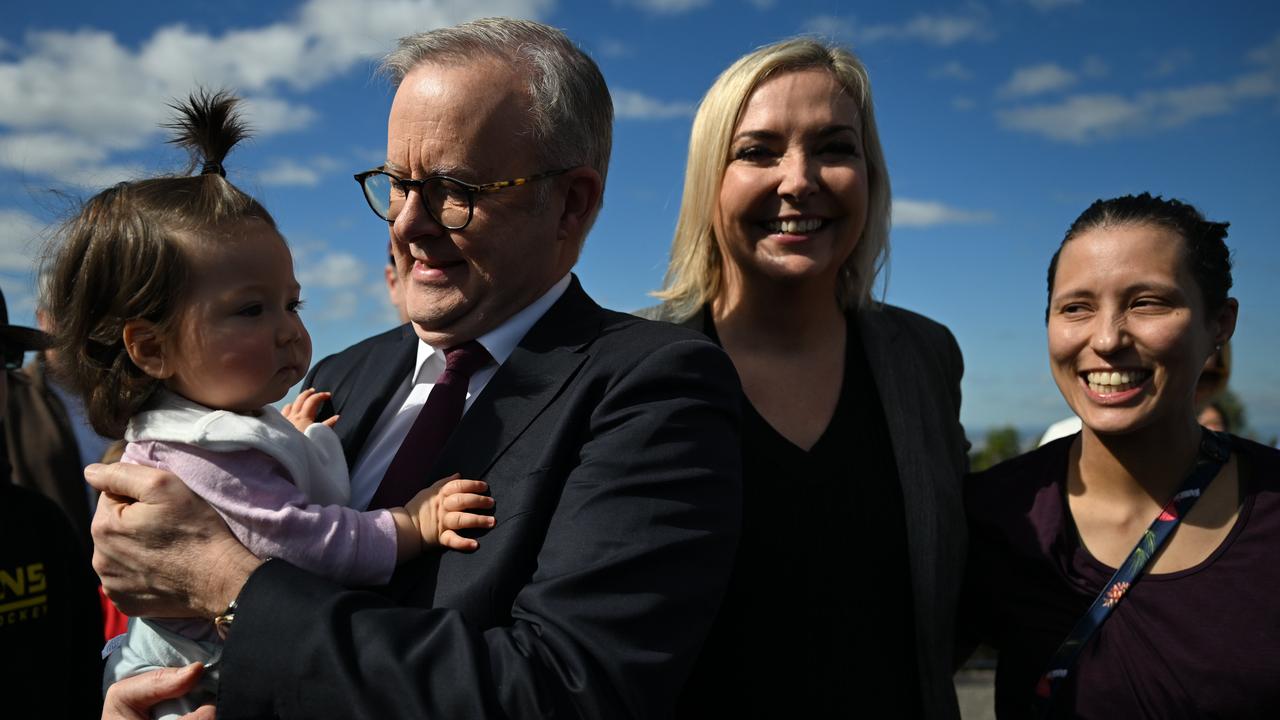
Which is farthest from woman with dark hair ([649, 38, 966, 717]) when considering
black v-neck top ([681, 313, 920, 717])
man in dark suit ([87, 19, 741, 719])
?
man in dark suit ([87, 19, 741, 719])

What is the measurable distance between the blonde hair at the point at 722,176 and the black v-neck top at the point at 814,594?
647 mm

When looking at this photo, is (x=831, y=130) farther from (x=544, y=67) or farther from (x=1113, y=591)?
(x=1113, y=591)

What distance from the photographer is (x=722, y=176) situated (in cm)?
339

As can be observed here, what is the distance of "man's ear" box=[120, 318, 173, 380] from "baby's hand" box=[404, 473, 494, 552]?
2.14 ft

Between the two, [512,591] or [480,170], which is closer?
[512,591]

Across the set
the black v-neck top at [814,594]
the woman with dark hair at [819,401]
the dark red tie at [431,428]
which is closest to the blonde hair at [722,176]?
the woman with dark hair at [819,401]

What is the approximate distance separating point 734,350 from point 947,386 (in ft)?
2.56

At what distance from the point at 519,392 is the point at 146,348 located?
0.85 meters

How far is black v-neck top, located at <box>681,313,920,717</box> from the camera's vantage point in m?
2.81

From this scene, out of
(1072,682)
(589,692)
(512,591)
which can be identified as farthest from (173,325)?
(1072,682)

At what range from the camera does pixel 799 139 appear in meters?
3.27

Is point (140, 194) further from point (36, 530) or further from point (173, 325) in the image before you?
point (36, 530)

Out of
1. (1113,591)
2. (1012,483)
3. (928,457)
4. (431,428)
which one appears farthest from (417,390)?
(1113,591)

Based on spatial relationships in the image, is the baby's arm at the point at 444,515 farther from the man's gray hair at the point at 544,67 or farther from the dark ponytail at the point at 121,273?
the man's gray hair at the point at 544,67
